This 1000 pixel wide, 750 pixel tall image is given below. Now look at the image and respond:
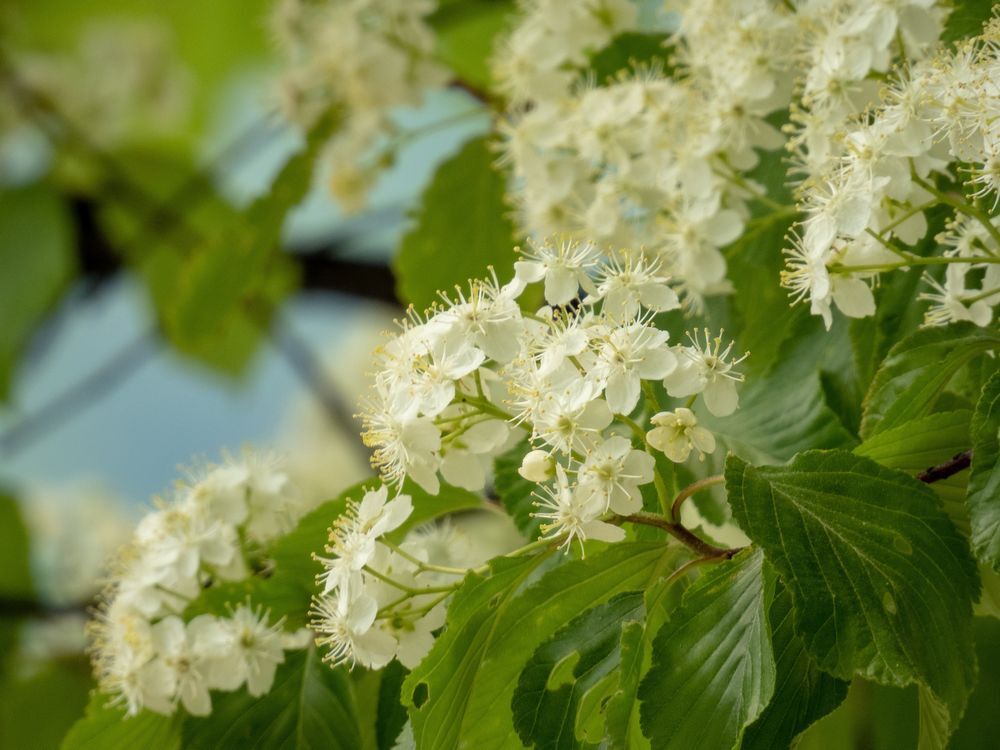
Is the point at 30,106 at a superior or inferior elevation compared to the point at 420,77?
inferior

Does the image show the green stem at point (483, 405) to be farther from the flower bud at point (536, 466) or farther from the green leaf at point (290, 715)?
the green leaf at point (290, 715)

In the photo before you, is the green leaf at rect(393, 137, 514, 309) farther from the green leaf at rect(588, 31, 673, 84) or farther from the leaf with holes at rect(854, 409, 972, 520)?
the leaf with holes at rect(854, 409, 972, 520)

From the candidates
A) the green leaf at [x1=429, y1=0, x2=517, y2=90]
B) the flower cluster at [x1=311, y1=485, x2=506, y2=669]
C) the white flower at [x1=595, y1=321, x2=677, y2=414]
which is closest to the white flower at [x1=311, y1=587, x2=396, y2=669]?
the flower cluster at [x1=311, y1=485, x2=506, y2=669]

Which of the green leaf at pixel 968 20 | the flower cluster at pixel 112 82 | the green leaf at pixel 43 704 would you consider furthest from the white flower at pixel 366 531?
the flower cluster at pixel 112 82

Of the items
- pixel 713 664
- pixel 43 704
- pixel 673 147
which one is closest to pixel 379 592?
pixel 713 664

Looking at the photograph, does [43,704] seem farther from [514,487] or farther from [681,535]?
[681,535]

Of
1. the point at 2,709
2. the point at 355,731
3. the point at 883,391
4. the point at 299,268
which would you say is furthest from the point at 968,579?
the point at 2,709

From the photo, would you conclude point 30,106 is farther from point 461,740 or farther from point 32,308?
point 461,740
